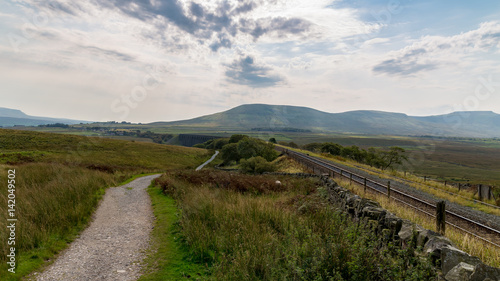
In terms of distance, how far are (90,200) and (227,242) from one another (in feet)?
32.2

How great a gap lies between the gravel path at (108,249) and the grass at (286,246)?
176 centimetres

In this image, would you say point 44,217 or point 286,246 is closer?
point 286,246

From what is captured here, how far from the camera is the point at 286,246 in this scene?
7.05 m

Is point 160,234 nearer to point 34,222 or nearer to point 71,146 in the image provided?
point 34,222

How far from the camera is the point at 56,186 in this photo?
1327 cm

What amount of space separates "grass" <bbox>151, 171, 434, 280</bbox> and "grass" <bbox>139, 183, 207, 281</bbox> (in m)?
0.30

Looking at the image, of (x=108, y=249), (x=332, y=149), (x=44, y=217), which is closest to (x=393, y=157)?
(x=332, y=149)

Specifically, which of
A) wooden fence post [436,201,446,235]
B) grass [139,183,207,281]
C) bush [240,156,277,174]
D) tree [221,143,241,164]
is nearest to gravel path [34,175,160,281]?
grass [139,183,207,281]

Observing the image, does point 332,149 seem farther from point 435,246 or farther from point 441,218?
point 435,246

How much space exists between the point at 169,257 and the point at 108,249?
2.24 m

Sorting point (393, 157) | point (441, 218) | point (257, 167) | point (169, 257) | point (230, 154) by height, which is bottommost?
point (230, 154)

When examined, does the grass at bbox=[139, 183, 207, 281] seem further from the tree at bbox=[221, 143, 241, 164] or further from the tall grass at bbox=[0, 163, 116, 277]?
the tree at bbox=[221, 143, 241, 164]

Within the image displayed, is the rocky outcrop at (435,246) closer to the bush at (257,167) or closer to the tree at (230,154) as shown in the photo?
the bush at (257,167)

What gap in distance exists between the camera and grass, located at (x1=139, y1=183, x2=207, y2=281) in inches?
266
